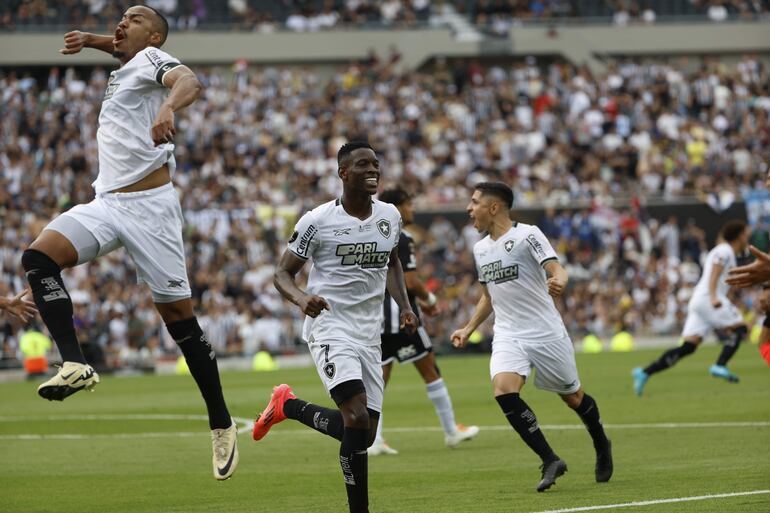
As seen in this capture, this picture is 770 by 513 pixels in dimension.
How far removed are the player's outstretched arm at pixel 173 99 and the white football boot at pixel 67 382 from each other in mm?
1486

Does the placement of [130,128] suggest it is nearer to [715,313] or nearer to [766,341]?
[766,341]

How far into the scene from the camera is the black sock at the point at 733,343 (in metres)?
20.1

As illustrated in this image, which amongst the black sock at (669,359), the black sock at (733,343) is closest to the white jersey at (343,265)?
the black sock at (669,359)

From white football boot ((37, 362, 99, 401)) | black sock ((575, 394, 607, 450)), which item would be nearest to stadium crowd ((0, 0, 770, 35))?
black sock ((575, 394, 607, 450))

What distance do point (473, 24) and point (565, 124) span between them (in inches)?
308

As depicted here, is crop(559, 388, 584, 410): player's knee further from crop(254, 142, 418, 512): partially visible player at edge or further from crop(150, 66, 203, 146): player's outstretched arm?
crop(150, 66, 203, 146): player's outstretched arm

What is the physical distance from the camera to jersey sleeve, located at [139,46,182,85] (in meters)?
8.92

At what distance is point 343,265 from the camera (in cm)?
921

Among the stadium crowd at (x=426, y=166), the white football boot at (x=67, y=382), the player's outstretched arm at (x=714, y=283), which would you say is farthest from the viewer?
the stadium crowd at (x=426, y=166)

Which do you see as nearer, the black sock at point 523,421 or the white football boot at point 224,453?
the white football boot at point 224,453

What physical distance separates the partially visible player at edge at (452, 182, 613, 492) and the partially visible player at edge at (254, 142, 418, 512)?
6.26 ft

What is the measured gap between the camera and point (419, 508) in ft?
32.2

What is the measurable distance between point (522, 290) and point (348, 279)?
9.03ft

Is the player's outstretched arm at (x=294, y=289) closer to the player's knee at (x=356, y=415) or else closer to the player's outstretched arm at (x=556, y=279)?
the player's knee at (x=356, y=415)
